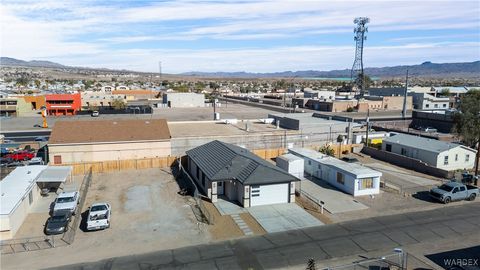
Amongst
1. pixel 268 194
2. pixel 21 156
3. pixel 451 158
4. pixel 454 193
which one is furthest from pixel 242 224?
pixel 21 156

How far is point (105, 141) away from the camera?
39.3 metres

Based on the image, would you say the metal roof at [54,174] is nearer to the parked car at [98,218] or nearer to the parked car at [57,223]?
the parked car at [57,223]

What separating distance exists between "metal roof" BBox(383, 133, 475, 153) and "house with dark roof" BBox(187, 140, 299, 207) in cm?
1948

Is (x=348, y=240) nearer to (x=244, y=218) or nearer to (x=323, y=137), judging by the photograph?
(x=244, y=218)

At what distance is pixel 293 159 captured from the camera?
35.8 meters

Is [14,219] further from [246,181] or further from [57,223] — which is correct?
[246,181]

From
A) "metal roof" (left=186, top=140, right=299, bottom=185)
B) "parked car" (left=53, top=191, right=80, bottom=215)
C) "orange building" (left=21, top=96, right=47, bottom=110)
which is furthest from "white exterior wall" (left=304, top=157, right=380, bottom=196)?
"orange building" (left=21, top=96, right=47, bottom=110)

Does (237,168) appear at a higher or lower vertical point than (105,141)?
lower

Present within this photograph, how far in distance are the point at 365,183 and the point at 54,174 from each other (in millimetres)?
25586

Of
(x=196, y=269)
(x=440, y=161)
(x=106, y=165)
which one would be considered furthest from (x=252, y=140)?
(x=196, y=269)

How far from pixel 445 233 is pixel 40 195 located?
29351 millimetres

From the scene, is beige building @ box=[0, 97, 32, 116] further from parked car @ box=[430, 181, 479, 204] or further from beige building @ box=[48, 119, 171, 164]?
parked car @ box=[430, 181, 479, 204]

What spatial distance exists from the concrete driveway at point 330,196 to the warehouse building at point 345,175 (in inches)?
24.0

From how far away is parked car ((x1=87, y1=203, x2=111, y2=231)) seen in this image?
77.2 ft
